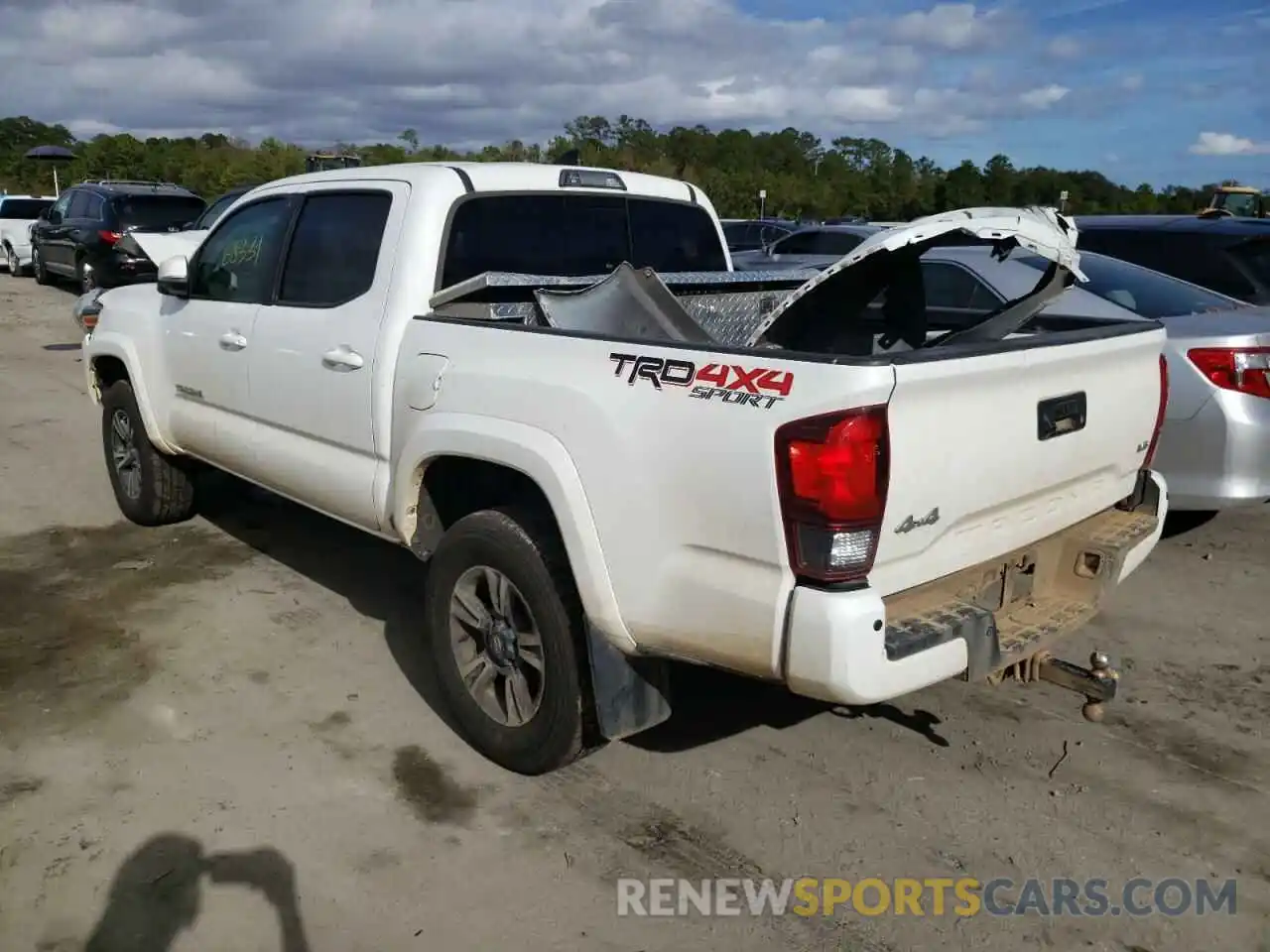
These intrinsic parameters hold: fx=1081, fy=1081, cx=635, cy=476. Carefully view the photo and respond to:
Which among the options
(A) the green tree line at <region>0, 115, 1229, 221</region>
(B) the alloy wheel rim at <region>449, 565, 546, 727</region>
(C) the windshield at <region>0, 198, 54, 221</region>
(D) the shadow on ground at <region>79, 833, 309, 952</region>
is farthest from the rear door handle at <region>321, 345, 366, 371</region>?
(A) the green tree line at <region>0, 115, 1229, 221</region>

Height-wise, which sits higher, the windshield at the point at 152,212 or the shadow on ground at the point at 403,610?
the windshield at the point at 152,212

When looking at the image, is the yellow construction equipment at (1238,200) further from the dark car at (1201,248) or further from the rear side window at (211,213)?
the rear side window at (211,213)

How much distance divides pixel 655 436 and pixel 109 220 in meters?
16.1

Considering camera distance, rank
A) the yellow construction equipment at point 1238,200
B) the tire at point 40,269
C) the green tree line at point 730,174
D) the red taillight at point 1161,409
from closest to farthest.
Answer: the red taillight at point 1161,409
the yellow construction equipment at point 1238,200
the tire at point 40,269
the green tree line at point 730,174

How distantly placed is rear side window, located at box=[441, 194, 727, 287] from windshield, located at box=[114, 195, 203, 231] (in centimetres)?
1363

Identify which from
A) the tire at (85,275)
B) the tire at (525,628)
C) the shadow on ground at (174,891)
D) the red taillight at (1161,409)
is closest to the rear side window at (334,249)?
the tire at (525,628)

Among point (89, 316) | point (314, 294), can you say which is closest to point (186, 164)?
point (89, 316)

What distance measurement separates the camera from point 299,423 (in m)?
4.52

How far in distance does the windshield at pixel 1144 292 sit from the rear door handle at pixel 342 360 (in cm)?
383

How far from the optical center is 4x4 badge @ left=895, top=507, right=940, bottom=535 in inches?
108

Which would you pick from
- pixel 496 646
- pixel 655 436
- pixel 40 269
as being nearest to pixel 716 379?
pixel 655 436

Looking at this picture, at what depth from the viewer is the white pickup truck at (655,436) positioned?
8.86ft

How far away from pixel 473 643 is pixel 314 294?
167cm

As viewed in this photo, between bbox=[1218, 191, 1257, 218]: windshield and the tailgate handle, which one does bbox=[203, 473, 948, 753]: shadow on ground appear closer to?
the tailgate handle
